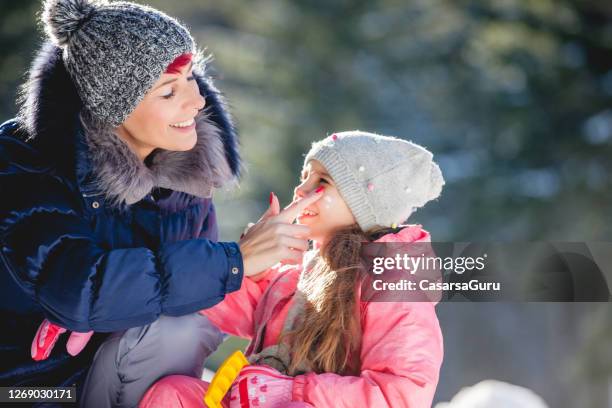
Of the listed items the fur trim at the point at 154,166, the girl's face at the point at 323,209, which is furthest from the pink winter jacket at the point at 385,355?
the fur trim at the point at 154,166

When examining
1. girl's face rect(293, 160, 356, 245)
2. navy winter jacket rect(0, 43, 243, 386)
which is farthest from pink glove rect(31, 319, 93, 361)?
girl's face rect(293, 160, 356, 245)

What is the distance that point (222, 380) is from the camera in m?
1.89

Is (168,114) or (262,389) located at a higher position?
(168,114)

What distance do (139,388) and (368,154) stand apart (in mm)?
714

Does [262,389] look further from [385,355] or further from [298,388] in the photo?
[385,355]

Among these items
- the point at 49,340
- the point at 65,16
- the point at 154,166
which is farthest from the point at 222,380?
the point at 65,16

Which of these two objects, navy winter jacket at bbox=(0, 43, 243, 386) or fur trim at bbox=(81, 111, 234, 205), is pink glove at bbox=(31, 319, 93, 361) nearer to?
navy winter jacket at bbox=(0, 43, 243, 386)

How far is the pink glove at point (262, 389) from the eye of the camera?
1871 mm

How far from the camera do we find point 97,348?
209 centimetres

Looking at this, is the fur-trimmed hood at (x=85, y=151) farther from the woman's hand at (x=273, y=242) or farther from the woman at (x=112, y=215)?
the woman's hand at (x=273, y=242)

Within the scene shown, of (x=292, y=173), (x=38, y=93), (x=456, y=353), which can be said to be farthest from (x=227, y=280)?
(x=292, y=173)

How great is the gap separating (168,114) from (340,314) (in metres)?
0.59

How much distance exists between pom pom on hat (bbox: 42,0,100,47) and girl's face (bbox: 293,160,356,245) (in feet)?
2.00

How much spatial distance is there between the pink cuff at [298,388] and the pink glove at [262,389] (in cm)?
1
